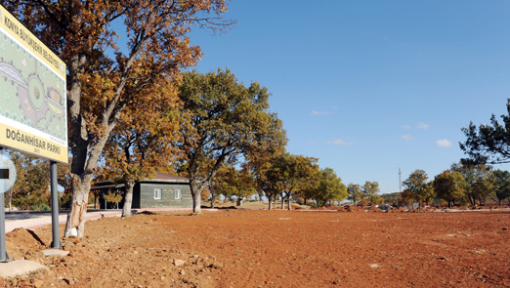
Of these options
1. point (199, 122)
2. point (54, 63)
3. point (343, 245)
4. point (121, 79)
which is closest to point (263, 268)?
point (343, 245)

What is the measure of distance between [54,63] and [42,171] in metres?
25.1

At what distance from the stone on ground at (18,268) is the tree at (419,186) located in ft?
202

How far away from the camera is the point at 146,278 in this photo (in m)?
7.11

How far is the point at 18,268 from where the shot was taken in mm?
6148

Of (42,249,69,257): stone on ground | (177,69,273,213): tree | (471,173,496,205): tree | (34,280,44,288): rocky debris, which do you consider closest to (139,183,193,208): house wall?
(177,69,273,213): tree

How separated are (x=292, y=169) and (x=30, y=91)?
37.0 metres

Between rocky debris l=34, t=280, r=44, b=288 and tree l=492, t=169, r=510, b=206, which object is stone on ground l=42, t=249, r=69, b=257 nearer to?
rocky debris l=34, t=280, r=44, b=288

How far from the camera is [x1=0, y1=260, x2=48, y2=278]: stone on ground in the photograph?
5.91 metres

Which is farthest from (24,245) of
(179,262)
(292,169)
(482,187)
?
(482,187)

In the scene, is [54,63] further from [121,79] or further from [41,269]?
[41,269]

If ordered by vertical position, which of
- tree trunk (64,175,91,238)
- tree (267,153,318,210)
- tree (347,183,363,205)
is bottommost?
tree (347,183,363,205)

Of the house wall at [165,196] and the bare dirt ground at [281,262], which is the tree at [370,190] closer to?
the house wall at [165,196]

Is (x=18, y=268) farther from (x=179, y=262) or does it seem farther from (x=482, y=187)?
(x=482, y=187)

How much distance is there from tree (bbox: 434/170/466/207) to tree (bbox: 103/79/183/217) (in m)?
55.6
